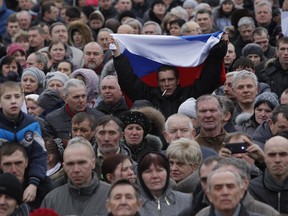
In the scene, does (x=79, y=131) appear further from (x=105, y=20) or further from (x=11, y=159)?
(x=105, y=20)

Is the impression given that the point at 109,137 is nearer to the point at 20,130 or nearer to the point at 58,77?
the point at 20,130

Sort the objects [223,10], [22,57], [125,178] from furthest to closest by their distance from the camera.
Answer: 1. [223,10]
2. [22,57]
3. [125,178]

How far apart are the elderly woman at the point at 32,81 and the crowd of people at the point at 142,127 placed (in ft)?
0.05

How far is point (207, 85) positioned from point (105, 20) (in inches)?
381

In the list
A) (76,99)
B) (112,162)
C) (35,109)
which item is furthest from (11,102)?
(35,109)

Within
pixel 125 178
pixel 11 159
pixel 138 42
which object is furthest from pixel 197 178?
pixel 138 42

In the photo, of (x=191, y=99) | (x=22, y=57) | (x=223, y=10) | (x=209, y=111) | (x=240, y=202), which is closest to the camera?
(x=240, y=202)

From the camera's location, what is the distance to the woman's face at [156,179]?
14.4m

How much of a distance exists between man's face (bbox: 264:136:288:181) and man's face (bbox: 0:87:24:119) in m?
2.75

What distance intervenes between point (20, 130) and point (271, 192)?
2.83 meters

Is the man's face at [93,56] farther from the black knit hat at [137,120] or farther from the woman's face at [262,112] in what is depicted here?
the black knit hat at [137,120]

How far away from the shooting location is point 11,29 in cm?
2702

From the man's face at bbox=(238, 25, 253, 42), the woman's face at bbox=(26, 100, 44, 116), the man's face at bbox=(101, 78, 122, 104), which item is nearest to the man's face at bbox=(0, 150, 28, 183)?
the man's face at bbox=(101, 78, 122, 104)

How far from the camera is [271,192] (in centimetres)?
1461
